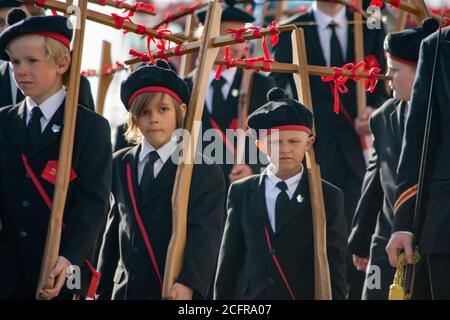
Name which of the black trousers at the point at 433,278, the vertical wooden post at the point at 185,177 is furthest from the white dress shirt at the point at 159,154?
the black trousers at the point at 433,278

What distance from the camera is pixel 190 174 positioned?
6.90 metres

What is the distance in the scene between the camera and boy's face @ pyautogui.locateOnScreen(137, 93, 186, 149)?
7.45m

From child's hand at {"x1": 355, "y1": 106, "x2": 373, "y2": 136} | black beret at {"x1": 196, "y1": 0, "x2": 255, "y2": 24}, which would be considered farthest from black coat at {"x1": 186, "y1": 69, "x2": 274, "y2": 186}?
child's hand at {"x1": 355, "y1": 106, "x2": 373, "y2": 136}

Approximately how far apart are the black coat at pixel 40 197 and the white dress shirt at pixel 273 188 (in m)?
1.16

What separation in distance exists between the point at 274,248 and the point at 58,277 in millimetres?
1501

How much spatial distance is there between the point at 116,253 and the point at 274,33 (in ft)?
5.18

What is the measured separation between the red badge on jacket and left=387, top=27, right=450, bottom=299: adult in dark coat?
1.59 m

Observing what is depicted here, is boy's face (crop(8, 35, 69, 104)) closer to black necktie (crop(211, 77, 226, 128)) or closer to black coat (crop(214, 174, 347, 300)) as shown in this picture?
black coat (crop(214, 174, 347, 300))

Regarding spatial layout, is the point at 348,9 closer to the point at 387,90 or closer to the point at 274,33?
the point at 387,90

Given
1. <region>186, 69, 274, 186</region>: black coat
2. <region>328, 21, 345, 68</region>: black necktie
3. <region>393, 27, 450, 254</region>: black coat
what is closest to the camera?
<region>393, 27, 450, 254</region>: black coat

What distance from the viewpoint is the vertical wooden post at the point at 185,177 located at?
22.4 feet

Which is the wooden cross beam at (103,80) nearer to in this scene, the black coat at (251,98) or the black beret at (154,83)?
the black coat at (251,98)

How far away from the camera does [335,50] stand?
1020 centimetres
